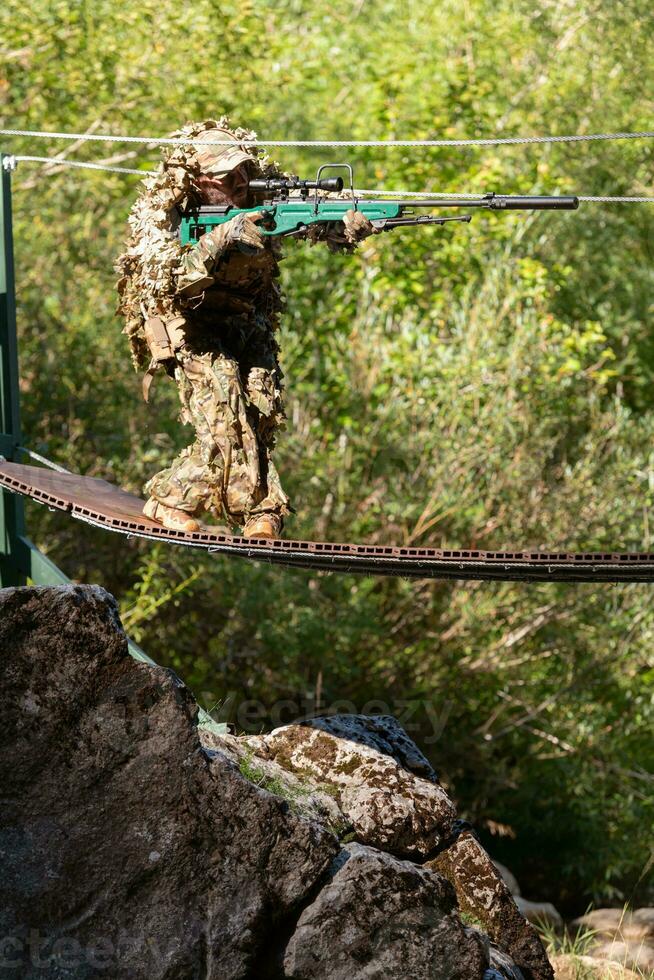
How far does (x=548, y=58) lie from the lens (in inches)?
870

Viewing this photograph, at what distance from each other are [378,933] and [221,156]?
413cm

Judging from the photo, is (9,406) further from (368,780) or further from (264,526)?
(368,780)

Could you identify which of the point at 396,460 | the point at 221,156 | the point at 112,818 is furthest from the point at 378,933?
the point at 396,460

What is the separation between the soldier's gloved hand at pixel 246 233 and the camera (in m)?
7.61

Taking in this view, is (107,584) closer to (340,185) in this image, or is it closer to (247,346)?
(247,346)

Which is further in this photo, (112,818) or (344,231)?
(344,231)

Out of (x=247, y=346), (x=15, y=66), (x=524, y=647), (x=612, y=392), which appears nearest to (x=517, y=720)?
(x=524, y=647)

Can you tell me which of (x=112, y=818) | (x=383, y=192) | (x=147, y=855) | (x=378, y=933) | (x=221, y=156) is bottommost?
(x=378, y=933)

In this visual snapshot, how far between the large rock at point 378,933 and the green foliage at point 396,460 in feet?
24.3

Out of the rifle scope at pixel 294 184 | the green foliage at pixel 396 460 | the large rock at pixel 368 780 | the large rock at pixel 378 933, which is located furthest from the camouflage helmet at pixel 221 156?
the green foliage at pixel 396 460

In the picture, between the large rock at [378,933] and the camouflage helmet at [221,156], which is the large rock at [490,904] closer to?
the large rock at [378,933]

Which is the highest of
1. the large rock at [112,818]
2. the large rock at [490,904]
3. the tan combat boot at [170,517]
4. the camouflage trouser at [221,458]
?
the camouflage trouser at [221,458]

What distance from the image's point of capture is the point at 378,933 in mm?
6441

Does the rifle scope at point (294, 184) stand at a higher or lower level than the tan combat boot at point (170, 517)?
higher
